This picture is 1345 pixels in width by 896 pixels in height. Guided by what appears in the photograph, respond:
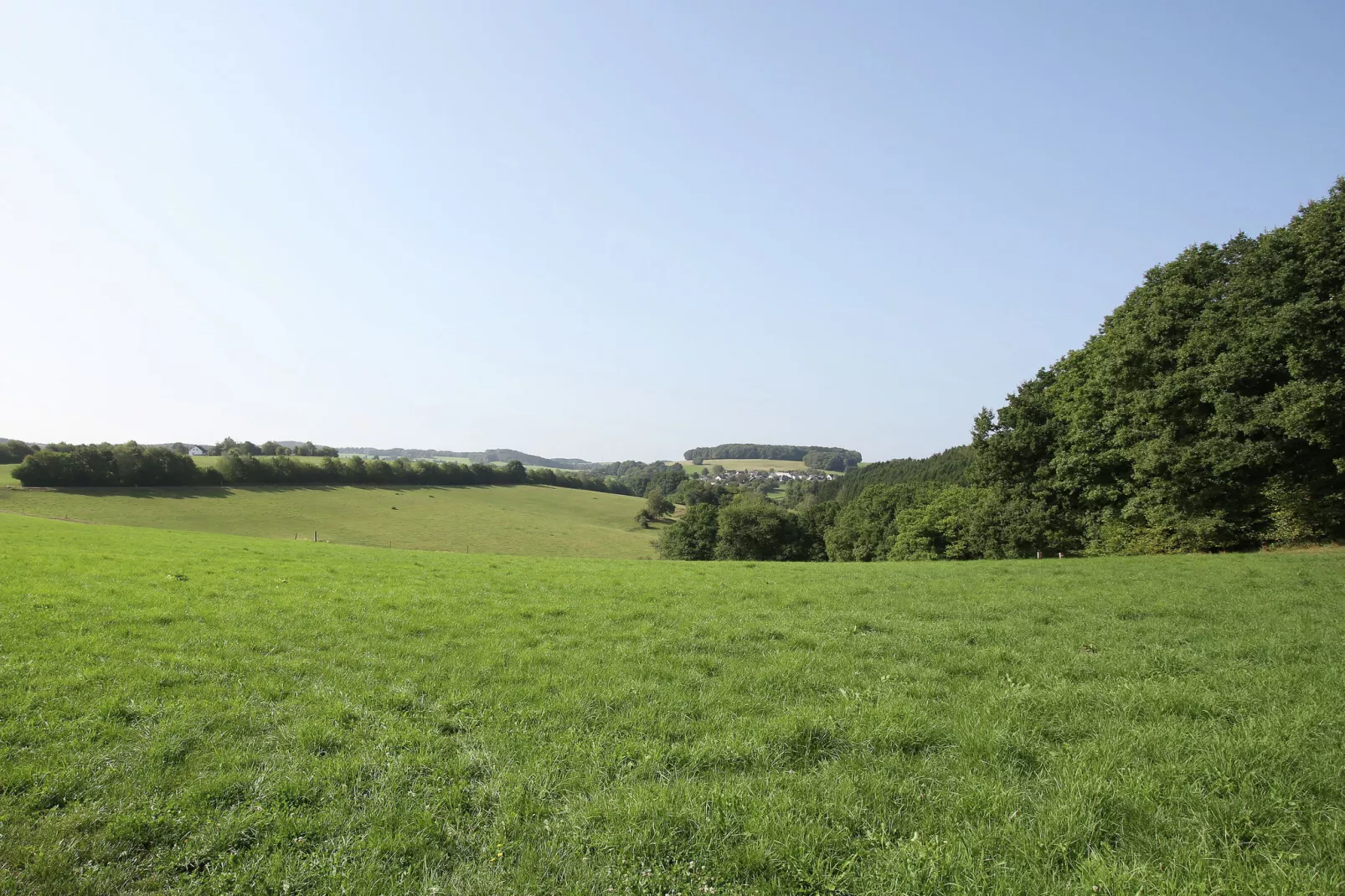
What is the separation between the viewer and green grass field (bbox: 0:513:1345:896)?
3.93m

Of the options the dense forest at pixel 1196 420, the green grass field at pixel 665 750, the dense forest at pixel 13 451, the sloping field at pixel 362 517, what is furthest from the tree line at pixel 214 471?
the dense forest at pixel 1196 420

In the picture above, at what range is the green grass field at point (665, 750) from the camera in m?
3.93

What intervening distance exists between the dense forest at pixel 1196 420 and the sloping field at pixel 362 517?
39689 millimetres

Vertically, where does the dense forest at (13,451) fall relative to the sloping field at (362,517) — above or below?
above

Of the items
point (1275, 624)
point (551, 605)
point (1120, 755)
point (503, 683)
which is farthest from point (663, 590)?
point (1275, 624)

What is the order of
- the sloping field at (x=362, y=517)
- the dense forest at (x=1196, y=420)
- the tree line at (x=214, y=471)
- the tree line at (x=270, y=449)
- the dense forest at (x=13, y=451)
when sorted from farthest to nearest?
the tree line at (x=270, y=449)
the dense forest at (x=13, y=451)
the tree line at (x=214, y=471)
the sloping field at (x=362, y=517)
the dense forest at (x=1196, y=420)

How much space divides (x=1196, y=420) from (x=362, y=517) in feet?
274

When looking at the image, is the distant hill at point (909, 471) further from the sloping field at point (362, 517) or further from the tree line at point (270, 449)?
the tree line at point (270, 449)

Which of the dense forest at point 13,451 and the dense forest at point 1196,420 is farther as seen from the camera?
the dense forest at point 13,451

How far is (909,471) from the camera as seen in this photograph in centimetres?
11275

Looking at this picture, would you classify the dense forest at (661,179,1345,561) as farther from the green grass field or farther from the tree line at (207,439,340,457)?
the tree line at (207,439,340,457)

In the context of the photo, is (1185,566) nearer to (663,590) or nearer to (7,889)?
(663,590)

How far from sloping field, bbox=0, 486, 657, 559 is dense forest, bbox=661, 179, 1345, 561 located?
39689 millimetres

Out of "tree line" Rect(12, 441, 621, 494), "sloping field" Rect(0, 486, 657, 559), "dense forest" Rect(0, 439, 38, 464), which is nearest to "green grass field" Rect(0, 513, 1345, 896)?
→ "sloping field" Rect(0, 486, 657, 559)
